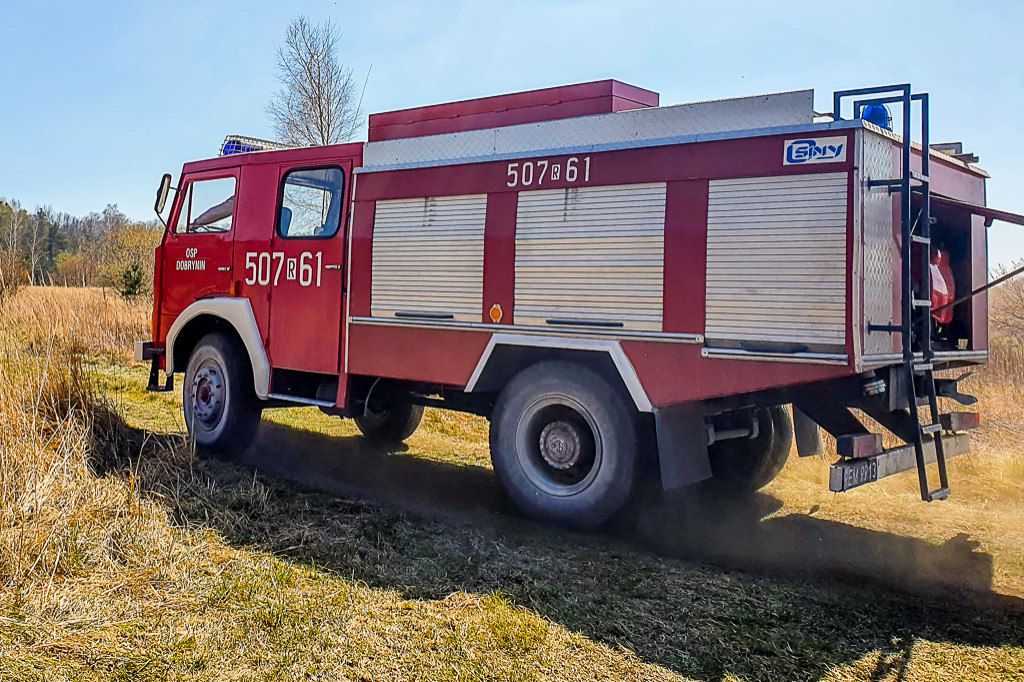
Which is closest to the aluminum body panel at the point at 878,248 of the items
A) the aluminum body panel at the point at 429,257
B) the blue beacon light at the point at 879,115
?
the blue beacon light at the point at 879,115

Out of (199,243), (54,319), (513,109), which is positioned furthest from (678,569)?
(199,243)

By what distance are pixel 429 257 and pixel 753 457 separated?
3.14 meters

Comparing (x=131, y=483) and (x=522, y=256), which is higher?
(x=522, y=256)

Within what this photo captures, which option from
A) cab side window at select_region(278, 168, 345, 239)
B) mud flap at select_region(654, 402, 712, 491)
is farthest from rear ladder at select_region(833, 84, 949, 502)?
cab side window at select_region(278, 168, 345, 239)

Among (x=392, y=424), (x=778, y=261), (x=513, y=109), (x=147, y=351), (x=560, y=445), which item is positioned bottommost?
(x=392, y=424)

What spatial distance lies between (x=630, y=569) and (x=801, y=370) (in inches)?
61.7

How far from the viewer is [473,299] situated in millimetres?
6461

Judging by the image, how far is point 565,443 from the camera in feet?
20.0

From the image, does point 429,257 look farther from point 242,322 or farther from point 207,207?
point 207,207

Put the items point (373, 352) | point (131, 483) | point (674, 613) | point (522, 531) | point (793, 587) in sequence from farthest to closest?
point (373, 352) < point (522, 531) < point (131, 483) < point (793, 587) < point (674, 613)

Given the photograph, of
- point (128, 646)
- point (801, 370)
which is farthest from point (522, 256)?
point (128, 646)

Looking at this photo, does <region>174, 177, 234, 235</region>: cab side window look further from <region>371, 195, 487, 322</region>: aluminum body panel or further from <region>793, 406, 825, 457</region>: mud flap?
<region>793, 406, 825, 457</region>: mud flap

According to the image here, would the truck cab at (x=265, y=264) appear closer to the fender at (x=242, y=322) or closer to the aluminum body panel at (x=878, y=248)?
the fender at (x=242, y=322)

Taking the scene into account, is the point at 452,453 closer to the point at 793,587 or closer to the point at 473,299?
the point at 473,299
